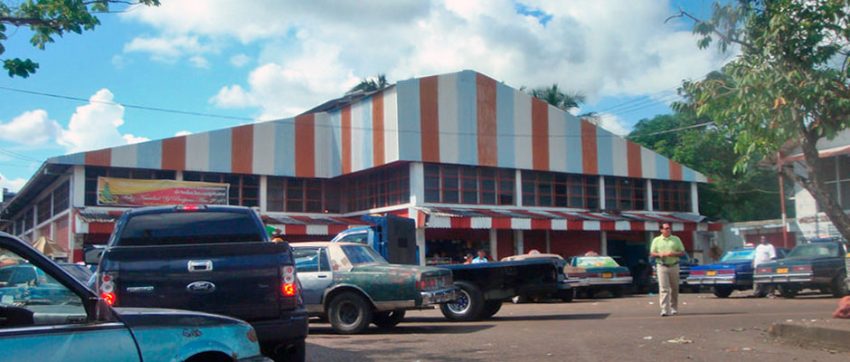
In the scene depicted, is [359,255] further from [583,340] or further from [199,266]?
[199,266]

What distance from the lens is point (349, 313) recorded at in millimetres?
12805

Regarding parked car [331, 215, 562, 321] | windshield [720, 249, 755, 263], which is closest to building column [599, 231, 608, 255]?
windshield [720, 249, 755, 263]

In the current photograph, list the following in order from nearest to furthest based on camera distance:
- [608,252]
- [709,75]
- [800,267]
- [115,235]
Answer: [115,235], [709,75], [800,267], [608,252]

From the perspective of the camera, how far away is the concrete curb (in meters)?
9.19

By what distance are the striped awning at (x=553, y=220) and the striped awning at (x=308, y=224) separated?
11.2ft

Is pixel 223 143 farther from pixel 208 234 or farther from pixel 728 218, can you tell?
pixel 728 218

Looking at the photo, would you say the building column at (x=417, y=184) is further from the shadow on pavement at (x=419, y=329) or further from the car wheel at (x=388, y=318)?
the car wheel at (x=388, y=318)

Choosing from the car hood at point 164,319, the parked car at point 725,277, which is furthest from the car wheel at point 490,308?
the car hood at point 164,319

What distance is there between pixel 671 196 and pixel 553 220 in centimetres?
1068

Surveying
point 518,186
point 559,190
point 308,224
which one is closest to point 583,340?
point 308,224

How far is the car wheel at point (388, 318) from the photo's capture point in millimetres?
13516

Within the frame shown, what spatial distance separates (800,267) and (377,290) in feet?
42.5

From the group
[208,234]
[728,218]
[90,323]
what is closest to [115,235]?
[208,234]

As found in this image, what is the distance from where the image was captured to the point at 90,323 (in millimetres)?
4570
